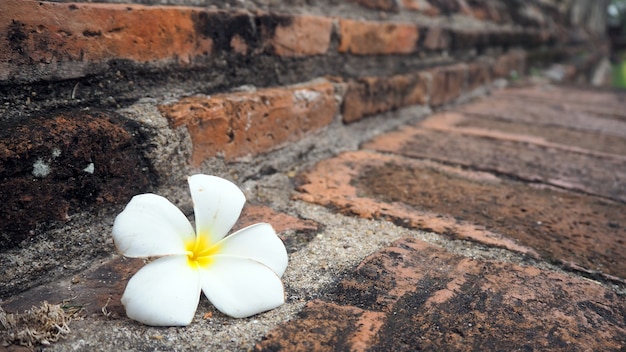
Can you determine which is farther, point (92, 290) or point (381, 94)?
point (381, 94)

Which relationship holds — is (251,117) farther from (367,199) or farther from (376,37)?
(376,37)

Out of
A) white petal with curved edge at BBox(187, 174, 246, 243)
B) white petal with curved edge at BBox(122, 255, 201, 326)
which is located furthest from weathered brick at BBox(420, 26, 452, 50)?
white petal with curved edge at BBox(122, 255, 201, 326)

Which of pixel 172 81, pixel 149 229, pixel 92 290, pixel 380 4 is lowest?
pixel 92 290

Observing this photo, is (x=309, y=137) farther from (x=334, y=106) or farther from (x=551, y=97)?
(x=551, y=97)

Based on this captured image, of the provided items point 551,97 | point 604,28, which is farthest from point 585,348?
point 604,28

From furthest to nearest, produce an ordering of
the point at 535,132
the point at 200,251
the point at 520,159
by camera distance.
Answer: the point at 535,132 → the point at 520,159 → the point at 200,251

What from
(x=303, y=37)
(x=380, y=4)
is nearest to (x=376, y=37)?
(x=380, y=4)

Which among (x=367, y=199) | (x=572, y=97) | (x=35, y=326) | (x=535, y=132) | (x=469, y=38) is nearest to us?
(x=35, y=326)
